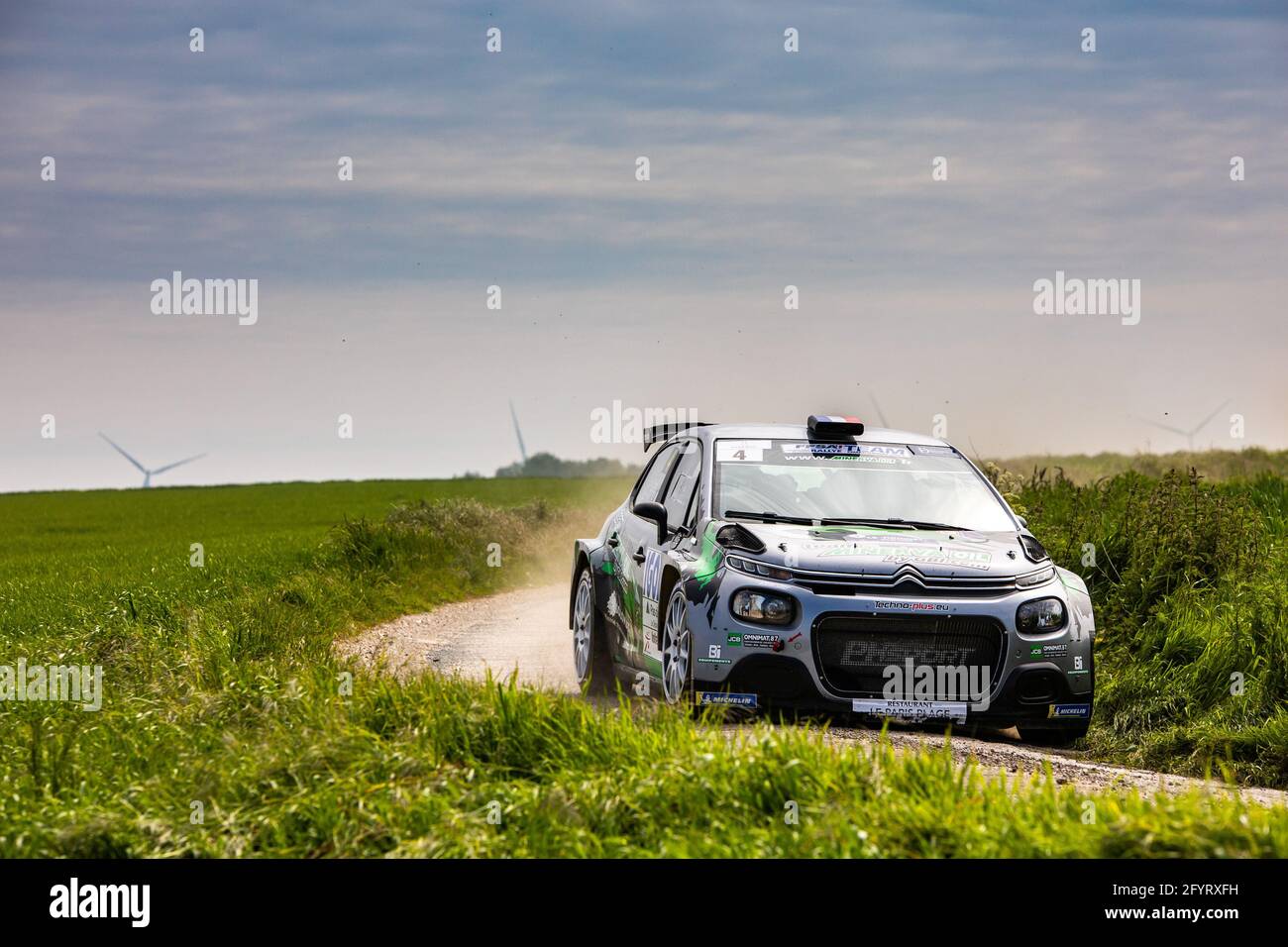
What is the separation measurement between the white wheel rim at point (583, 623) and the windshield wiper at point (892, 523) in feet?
7.61

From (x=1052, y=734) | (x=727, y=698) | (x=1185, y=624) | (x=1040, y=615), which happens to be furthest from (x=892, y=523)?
(x=1185, y=624)

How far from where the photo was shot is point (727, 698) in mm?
7688

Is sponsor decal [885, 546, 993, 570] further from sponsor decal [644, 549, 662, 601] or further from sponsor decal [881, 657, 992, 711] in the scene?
sponsor decal [644, 549, 662, 601]

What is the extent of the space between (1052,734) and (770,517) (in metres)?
2.26

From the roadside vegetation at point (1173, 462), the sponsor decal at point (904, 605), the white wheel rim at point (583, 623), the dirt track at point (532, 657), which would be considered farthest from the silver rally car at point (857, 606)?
the roadside vegetation at point (1173, 462)

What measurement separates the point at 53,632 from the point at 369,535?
7.13m

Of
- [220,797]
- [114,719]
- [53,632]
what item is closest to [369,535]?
[53,632]

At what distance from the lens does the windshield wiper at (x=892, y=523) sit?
862 cm

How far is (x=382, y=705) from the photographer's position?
22.2ft

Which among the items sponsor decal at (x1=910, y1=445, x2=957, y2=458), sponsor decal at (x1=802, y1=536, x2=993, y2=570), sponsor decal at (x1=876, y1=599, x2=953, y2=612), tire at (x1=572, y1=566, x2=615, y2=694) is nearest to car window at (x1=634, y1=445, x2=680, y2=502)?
tire at (x1=572, y1=566, x2=615, y2=694)

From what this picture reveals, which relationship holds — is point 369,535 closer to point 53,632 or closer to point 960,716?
point 53,632

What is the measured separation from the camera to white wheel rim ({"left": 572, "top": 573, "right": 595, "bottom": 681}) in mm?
10383

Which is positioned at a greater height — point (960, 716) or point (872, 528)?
point (872, 528)

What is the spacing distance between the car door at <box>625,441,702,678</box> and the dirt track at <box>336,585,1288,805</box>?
63 cm
